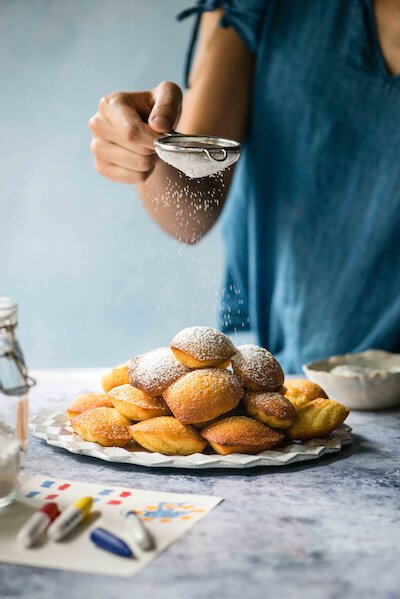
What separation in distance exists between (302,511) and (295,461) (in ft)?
0.38

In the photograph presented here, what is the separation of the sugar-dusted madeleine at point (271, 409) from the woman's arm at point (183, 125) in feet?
1.18

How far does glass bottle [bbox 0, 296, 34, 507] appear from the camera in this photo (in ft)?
2.40

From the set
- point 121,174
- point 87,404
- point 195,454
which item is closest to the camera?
point 195,454

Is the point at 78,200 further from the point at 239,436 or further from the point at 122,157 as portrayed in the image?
the point at 239,436

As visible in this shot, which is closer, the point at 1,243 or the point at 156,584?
the point at 156,584

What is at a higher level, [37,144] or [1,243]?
[37,144]

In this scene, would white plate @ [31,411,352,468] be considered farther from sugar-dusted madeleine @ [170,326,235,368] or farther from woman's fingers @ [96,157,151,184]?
woman's fingers @ [96,157,151,184]

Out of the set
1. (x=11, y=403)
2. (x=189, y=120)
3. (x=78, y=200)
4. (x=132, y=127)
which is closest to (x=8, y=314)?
(x=11, y=403)

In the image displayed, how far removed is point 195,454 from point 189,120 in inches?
32.8

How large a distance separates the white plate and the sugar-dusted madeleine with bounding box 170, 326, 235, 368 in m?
0.10

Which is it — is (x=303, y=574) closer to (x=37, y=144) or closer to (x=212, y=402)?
(x=212, y=402)

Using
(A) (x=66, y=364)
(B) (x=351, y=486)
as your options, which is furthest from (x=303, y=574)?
(A) (x=66, y=364)

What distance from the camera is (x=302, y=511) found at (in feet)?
2.44

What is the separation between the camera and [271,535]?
2.26 feet
